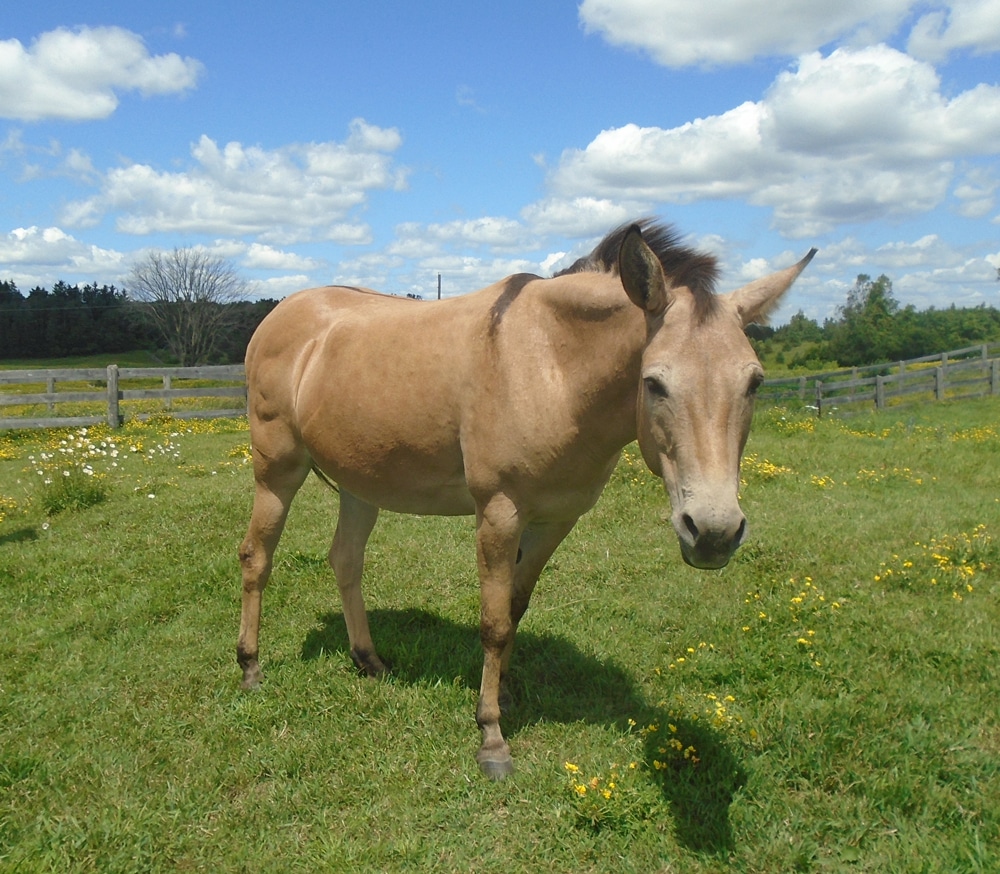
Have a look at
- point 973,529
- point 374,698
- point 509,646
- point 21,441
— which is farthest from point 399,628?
point 21,441

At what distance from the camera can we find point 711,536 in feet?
7.82

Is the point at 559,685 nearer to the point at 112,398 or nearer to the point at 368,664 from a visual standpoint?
the point at 368,664

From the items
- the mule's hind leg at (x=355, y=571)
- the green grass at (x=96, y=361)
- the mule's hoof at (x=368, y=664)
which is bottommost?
the mule's hoof at (x=368, y=664)

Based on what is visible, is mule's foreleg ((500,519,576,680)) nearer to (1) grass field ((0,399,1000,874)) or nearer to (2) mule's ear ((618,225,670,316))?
(1) grass field ((0,399,1000,874))

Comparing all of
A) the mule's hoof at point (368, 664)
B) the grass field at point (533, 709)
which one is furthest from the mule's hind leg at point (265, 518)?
the mule's hoof at point (368, 664)

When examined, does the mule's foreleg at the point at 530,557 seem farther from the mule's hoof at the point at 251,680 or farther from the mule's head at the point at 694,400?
the mule's hoof at the point at 251,680

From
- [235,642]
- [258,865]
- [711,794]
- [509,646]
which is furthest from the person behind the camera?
[235,642]

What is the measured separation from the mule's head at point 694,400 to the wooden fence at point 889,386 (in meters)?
18.0

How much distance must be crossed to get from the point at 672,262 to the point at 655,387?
0.69m

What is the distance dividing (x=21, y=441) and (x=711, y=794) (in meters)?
16.3

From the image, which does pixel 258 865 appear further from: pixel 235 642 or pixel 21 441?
pixel 21 441

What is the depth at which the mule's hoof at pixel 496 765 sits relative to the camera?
3404 mm

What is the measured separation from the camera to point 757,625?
4.66 metres

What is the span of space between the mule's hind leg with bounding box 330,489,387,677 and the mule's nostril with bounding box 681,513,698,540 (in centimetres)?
257
